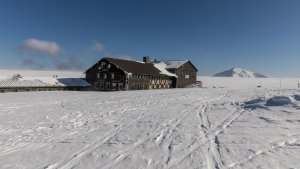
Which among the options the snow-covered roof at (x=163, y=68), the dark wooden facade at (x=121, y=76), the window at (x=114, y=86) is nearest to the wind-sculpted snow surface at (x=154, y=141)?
the dark wooden facade at (x=121, y=76)

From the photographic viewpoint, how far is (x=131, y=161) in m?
8.21

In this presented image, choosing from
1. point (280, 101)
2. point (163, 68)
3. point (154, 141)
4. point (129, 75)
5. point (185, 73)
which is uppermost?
point (163, 68)

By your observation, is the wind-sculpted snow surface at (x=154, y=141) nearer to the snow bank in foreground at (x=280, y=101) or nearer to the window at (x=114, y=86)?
the snow bank in foreground at (x=280, y=101)

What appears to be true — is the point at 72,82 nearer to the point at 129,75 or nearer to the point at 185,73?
the point at 129,75

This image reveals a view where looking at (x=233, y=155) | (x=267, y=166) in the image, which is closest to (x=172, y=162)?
(x=233, y=155)

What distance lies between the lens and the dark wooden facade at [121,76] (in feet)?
161

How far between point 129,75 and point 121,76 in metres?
1.53

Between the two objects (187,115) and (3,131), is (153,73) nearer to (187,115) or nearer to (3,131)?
(187,115)

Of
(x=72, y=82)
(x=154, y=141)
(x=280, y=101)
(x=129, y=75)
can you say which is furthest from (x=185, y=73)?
(x=154, y=141)

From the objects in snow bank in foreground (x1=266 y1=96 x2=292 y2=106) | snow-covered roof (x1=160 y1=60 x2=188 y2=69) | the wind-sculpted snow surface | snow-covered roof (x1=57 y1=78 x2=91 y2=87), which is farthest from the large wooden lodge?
the wind-sculpted snow surface

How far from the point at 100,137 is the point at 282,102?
1279 cm

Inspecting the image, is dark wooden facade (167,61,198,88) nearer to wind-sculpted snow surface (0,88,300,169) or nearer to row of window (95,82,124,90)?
row of window (95,82,124,90)

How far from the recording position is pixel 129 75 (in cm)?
4872

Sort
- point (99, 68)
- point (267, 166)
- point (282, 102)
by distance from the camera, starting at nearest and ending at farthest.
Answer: point (267, 166), point (282, 102), point (99, 68)
